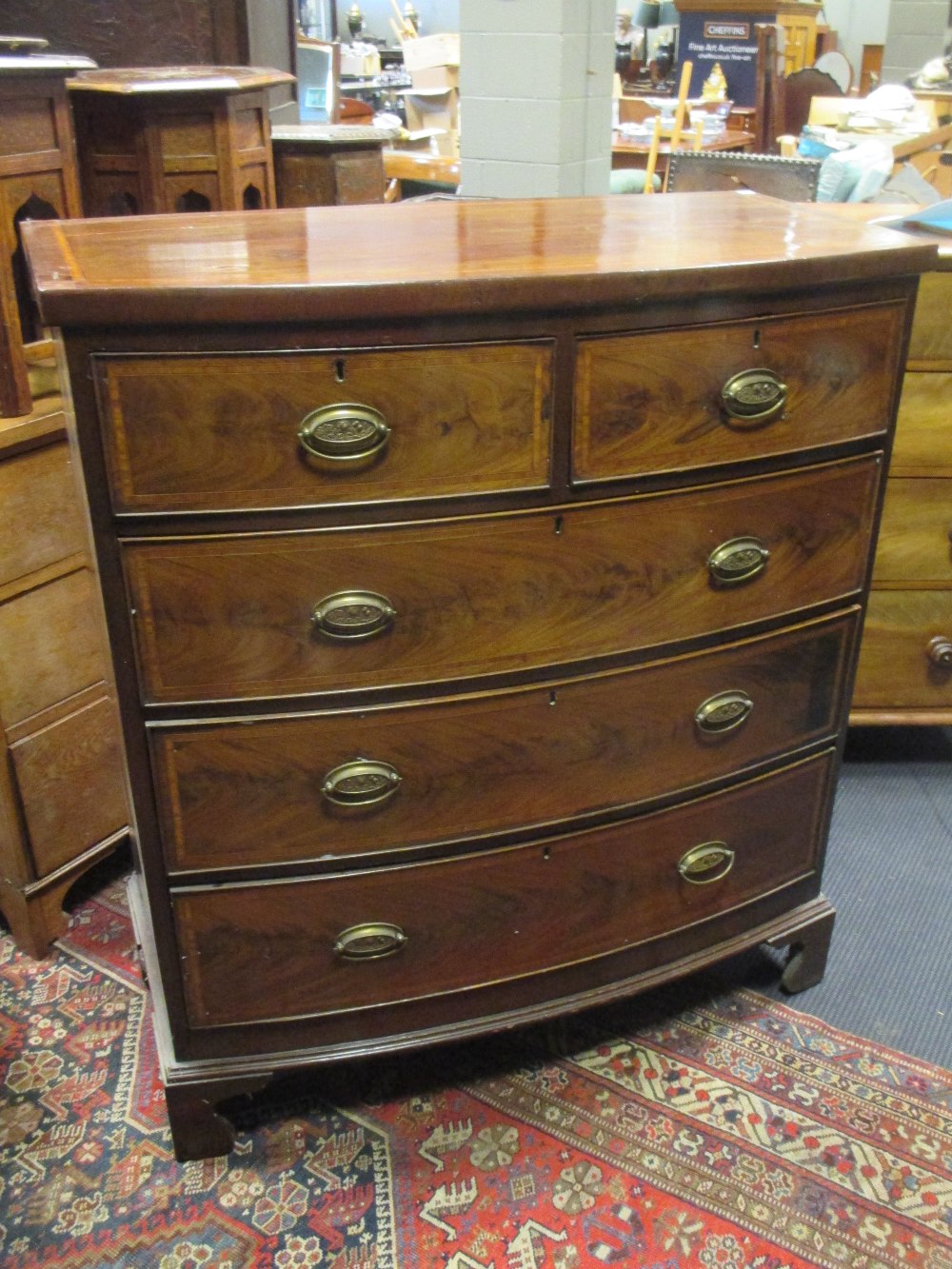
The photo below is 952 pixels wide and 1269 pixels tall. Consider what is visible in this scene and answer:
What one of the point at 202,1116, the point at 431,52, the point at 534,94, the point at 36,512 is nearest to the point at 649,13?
the point at 431,52

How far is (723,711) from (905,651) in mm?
840

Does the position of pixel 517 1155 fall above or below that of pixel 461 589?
below

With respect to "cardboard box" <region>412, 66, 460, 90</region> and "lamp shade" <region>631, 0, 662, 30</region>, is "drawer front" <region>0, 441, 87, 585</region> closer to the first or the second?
"cardboard box" <region>412, 66, 460, 90</region>

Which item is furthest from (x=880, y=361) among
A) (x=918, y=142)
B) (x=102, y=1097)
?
(x=918, y=142)

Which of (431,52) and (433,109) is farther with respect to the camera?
(431,52)

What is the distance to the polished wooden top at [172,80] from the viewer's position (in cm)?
170

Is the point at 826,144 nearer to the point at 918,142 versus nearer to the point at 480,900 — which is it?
the point at 918,142

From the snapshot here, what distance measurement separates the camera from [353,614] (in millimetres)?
1174

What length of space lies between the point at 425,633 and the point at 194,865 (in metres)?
0.36

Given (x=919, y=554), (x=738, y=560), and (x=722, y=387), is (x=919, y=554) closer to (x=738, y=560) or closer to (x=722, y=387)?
(x=738, y=560)

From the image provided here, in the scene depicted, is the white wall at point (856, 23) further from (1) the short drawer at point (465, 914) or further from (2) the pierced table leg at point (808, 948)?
(1) the short drawer at point (465, 914)

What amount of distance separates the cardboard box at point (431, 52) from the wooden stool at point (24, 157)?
15.2 ft

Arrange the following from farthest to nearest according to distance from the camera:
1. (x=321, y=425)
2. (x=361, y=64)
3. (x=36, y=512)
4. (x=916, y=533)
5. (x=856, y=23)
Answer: (x=856, y=23), (x=361, y=64), (x=916, y=533), (x=36, y=512), (x=321, y=425)

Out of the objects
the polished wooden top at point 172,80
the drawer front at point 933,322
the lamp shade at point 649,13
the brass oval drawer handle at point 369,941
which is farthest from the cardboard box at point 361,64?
the brass oval drawer handle at point 369,941
